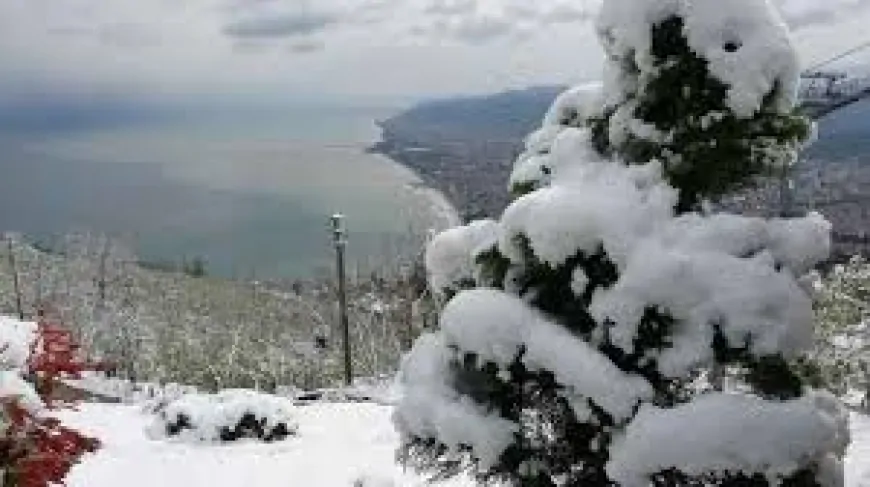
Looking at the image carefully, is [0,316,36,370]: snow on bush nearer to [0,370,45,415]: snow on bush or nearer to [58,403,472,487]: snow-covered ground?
[0,370,45,415]: snow on bush

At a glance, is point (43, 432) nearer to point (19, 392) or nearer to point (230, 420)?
point (19, 392)

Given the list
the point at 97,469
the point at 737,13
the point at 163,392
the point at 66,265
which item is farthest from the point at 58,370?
the point at 66,265

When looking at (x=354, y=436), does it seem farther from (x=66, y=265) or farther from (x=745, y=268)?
(x=66, y=265)

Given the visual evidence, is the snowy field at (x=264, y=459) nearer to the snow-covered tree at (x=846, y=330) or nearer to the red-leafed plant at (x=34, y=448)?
the snow-covered tree at (x=846, y=330)

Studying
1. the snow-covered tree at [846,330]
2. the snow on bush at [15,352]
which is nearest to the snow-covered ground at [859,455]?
the snow-covered tree at [846,330]

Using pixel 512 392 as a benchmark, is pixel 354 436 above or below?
below

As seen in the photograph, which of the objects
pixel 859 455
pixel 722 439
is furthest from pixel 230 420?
pixel 722 439
